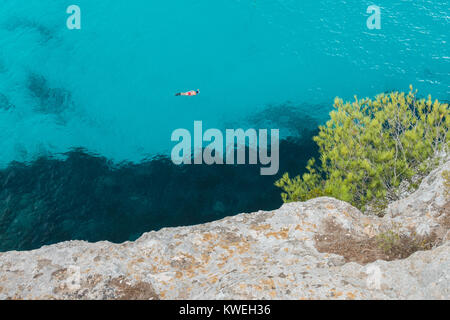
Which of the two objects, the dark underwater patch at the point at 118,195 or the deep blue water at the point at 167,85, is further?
the deep blue water at the point at 167,85

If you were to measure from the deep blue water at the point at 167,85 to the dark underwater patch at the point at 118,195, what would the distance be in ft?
0.51

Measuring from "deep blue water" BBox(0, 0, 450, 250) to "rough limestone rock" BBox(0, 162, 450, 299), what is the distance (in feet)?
106

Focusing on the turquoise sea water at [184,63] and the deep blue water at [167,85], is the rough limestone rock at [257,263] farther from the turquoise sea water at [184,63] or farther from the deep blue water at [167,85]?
the turquoise sea water at [184,63]

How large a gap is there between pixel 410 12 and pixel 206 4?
29878mm

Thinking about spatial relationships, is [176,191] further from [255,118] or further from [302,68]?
[302,68]

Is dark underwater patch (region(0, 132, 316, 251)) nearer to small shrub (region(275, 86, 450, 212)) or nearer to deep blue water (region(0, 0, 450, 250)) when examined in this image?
deep blue water (region(0, 0, 450, 250))
